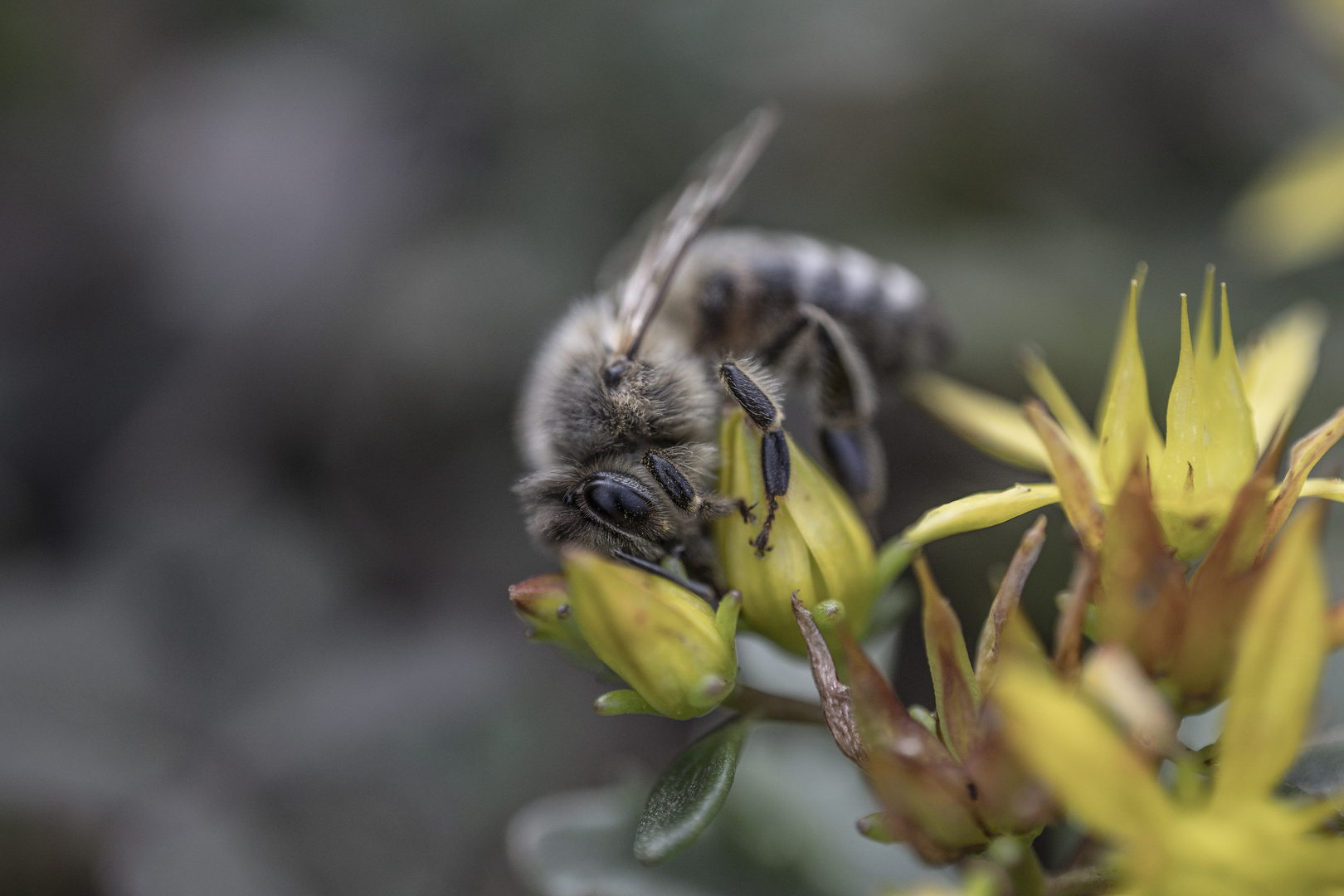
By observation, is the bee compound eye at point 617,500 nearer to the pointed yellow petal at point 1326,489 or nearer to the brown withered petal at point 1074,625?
the brown withered petal at point 1074,625

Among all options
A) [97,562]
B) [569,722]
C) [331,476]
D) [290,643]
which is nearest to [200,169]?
[331,476]

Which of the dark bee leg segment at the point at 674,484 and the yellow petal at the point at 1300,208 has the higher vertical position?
the yellow petal at the point at 1300,208

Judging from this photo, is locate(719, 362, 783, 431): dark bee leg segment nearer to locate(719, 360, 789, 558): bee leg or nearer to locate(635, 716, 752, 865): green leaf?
locate(719, 360, 789, 558): bee leg

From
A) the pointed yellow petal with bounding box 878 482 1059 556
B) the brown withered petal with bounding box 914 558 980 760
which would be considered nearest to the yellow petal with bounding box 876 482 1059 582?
the pointed yellow petal with bounding box 878 482 1059 556

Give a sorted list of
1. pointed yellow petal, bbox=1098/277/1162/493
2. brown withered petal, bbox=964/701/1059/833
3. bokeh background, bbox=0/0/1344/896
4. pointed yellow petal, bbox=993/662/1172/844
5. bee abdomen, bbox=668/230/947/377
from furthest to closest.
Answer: bokeh background, bbox=0/0/1344/896
bee abdomen, bbox=668/230/947/377
pointed yellow petal, bbox=1098/277/1162/493
brown withered petal, bbox=964/701/1059/833
pointed yellow petal, bbox=993/662/1172/844

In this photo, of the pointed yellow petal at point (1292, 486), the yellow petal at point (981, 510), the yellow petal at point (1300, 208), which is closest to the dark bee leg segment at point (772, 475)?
the yellow petal at point (981, 510)
